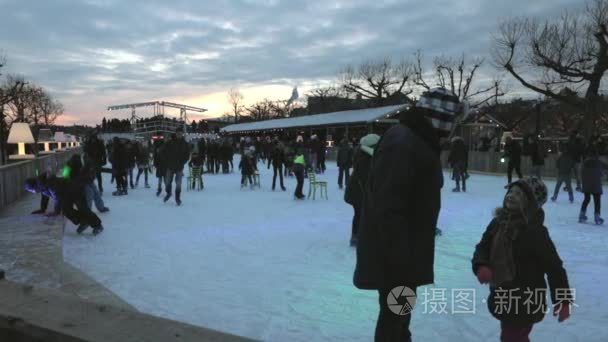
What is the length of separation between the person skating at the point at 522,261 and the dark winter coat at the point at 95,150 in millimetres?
9495

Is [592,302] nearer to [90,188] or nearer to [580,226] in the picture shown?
[580,226]

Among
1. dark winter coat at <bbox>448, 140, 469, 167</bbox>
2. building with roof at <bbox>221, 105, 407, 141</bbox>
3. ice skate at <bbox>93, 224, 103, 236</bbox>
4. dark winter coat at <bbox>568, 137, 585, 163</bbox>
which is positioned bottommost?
ice skate at <bbox>93, 224, 103, 236</bbox>

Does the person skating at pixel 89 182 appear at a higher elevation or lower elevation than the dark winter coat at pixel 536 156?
lower

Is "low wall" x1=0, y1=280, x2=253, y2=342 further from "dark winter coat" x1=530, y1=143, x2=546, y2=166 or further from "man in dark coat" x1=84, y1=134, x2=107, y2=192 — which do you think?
"dark winter coat" x1=530, y1=143, x2=546, y2=166

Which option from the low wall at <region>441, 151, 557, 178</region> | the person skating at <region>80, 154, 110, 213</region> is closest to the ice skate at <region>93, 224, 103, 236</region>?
the person skating at <region>80, 154, 110, 213</region>

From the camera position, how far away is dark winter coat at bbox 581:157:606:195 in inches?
284

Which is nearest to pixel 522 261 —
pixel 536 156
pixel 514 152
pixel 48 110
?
pixel 536 156

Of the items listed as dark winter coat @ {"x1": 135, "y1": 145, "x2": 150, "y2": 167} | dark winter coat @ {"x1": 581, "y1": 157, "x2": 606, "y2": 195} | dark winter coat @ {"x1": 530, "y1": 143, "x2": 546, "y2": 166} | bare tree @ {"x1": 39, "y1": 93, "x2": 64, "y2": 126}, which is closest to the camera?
dark winter coat @ {"x1": 581, "y1": 157, "x2": 606, "y2": 195}

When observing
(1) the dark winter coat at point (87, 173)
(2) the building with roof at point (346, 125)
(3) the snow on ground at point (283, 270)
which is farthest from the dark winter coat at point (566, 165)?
(2) the building with roof at point (346, 125)

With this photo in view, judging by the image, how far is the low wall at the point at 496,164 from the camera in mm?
16359

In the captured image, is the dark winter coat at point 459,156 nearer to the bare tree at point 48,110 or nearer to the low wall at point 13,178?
the low wall at point 13,178

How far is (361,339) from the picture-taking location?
3.11 m

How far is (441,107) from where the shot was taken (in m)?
1.87

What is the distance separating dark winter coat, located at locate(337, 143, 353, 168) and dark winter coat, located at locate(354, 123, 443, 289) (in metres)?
10.1
